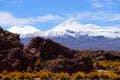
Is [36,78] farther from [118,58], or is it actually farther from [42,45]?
[118,58]

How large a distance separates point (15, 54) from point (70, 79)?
9.83 m

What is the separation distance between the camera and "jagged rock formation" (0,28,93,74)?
131 ft

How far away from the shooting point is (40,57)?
4397 centimetres

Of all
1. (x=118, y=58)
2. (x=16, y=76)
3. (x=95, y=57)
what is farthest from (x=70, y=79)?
(x=118, y=58)

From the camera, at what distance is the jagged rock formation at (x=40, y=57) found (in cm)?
3978

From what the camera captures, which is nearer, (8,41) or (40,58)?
(40,58)

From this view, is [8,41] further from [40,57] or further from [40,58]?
[40,58]

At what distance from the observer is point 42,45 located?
4547 cm

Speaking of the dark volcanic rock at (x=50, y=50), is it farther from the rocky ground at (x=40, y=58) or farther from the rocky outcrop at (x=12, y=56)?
the rocky outcrop at (x=12, y=56)

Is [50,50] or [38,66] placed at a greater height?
[50,50]

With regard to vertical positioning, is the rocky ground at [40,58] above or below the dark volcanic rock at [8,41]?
below

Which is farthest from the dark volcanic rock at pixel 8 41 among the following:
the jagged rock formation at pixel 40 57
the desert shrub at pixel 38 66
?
the desert shrub at pixel 38 66

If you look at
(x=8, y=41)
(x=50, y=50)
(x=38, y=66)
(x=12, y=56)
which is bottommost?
(x=38, y=66)

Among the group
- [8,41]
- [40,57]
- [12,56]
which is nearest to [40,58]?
[40,57]
